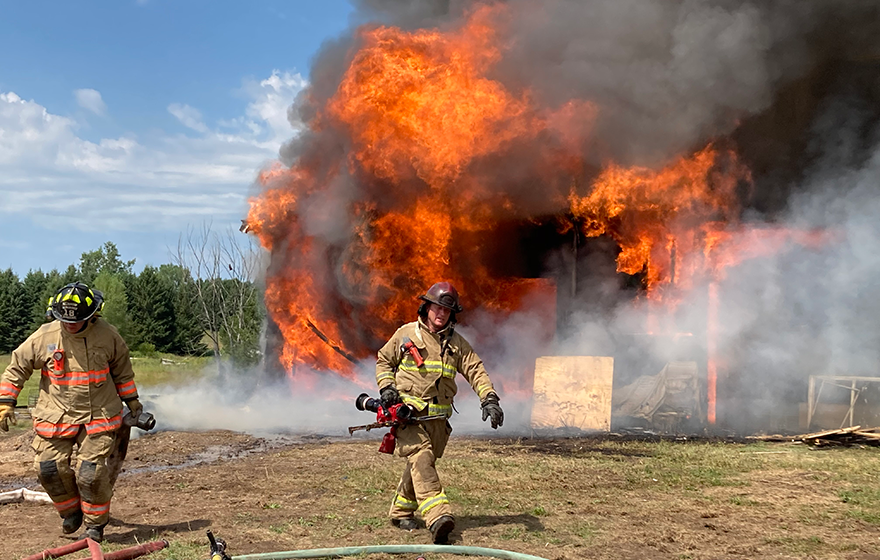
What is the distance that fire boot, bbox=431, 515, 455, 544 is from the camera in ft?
18.6

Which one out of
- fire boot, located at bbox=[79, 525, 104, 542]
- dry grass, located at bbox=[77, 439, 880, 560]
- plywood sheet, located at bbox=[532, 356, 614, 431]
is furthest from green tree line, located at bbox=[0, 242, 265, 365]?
fire boot, located at bbox=[79, 525, 104, 542]

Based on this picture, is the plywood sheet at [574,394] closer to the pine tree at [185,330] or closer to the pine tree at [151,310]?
the pine tree at [185,330]

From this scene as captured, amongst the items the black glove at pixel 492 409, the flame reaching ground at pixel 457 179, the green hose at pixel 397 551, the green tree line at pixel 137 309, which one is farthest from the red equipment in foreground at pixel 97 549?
the green tree line at pixel 137 309

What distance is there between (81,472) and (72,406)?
1.67 ft

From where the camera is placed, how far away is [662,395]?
14141mm

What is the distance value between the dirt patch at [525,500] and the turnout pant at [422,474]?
29cm

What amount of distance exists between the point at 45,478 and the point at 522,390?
12.6 meters

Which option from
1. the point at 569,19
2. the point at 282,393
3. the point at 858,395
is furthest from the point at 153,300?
the point at 858,395

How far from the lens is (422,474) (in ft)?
19.7

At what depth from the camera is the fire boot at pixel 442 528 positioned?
568 centimetres

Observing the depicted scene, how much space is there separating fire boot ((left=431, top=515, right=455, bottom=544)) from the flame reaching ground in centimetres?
1029

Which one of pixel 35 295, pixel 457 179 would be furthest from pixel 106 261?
pixel 457 179

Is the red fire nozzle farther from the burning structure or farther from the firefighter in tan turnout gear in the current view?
the burning structure

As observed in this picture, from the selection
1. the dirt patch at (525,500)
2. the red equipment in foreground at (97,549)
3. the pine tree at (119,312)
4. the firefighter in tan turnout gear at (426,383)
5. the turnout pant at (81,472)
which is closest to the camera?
the red equipment in foreground at (97,549)
